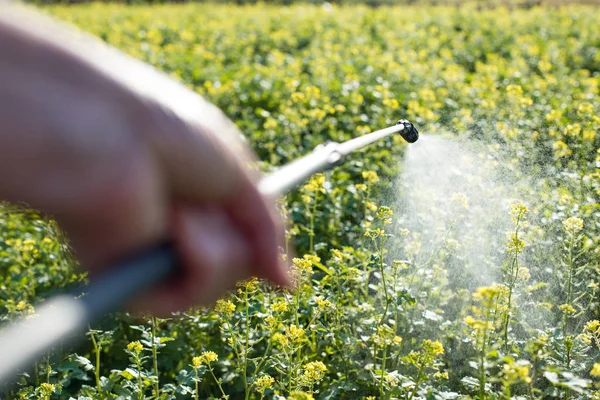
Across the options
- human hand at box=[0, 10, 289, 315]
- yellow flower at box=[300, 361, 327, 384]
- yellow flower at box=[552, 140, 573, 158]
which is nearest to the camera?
human hand at box=[0, 10, 289, 315]

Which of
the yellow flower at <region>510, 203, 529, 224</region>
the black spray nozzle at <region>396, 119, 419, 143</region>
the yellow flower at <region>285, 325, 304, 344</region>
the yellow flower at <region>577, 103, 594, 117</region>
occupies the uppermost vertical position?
the yellow flower at <region>577, 103, 594, 117</region>

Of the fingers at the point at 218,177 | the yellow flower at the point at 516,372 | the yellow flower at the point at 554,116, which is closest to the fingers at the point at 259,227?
the fingers at the point at 218,177

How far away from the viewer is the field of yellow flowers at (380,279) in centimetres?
205

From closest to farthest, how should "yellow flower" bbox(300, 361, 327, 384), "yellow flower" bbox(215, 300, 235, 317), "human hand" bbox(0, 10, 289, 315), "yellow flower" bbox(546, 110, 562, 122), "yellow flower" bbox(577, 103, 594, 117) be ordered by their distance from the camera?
"human hand" bbox(0, 10, 289, 315)
"yellow flower" bbox(300, 361, 327, 384)
"yellow flower" bbox(215, 300, 235, 317)
"yellow flower" bbox(577, 103, 594, 117)
"yellow flower" bbox(546, 110, 562, 122)

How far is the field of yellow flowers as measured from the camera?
2.05 metres

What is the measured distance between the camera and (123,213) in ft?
2.28

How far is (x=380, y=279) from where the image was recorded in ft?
9.16

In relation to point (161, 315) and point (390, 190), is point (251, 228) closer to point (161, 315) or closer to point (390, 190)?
point (161, 315)

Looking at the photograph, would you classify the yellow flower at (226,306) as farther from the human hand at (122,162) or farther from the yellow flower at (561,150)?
the yellow flower at (561,150)

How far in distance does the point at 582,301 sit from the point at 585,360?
54 cm

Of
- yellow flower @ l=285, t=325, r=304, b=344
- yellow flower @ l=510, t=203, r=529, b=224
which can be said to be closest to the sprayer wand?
yellow flower @ l=285, t=325, r=304, b=344

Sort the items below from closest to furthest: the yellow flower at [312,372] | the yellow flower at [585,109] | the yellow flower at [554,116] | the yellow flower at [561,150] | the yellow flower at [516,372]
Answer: the yellow flower at [516,372] → the yellow flower at [312,372] → the yellow flower at [561,150] → the yellow flower at [585,109] → the yellow flower at [554,116]

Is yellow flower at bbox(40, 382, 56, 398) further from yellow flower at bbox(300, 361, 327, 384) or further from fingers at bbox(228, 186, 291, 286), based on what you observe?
fingers at bbox(228, 186, 291, 286)

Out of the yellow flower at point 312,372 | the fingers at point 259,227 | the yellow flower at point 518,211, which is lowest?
the fingers at point 259,227
